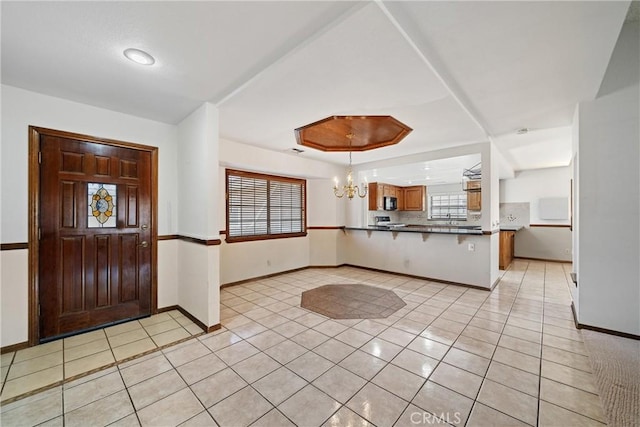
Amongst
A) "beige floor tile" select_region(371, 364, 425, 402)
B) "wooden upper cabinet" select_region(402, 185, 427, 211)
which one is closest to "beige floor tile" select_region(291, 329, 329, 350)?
"beige floor tile" select_region(371, 364, 425, 402)

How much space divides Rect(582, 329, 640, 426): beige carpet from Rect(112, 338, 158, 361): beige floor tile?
3.55 meters

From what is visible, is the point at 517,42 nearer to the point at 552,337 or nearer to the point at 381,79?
the point at 381,79

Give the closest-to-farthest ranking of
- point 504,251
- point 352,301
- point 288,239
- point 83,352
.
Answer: point 83,352, point 352,301, point 288,239, point 504,251

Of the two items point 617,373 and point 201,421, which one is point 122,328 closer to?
point 201,421

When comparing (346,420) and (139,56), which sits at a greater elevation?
(139,56)

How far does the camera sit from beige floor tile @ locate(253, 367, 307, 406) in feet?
6.03

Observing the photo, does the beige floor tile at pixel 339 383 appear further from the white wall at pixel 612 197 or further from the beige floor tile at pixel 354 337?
the white wall at pixel 612 197

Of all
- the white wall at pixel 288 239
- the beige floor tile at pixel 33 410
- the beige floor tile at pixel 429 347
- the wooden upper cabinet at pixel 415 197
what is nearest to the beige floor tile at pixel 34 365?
the beige floor tile at pixel 33 410

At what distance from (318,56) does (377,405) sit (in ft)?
8.26

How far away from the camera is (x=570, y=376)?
2.03 metres

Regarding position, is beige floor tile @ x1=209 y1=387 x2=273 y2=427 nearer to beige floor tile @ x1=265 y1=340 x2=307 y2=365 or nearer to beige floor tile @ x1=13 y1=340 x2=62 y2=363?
beige floor tile @ x1=265 y1=340 x2=307 y2=365

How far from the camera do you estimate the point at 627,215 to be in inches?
104

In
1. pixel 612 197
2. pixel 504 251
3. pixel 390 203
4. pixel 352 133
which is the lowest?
pixel 504 251

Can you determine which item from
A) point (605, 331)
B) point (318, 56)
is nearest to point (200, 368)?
point (318, 56)
